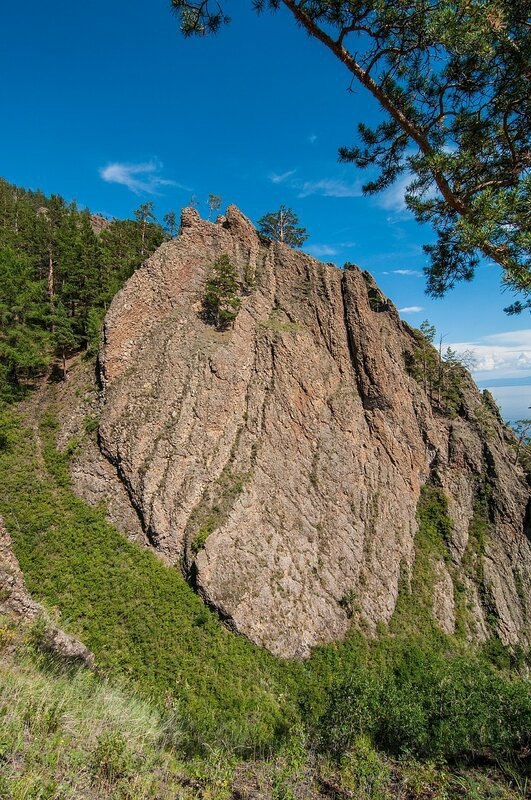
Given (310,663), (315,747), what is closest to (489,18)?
(315,747)

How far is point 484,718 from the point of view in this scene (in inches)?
445

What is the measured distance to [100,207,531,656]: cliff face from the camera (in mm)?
20359

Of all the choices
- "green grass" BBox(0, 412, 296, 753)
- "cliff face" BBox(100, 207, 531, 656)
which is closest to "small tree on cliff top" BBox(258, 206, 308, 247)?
"cliff face" BBox(100, 207, 531, 656)

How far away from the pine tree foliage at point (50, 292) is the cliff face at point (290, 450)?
747 centimetres

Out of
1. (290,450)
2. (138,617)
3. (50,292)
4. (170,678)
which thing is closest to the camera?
(170,678)

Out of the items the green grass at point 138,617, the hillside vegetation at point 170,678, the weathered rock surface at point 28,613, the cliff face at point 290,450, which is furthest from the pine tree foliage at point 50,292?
the weathered rock surface at point 28,613

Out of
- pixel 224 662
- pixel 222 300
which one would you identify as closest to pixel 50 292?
pixel 222 300

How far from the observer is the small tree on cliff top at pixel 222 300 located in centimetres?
2623

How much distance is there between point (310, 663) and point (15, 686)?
16916 mm

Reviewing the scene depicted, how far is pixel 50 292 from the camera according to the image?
35.5m

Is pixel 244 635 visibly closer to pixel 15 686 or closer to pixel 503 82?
pixel 15 686

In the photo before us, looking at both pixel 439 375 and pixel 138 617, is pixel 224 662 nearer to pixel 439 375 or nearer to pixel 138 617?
pixel 138 617

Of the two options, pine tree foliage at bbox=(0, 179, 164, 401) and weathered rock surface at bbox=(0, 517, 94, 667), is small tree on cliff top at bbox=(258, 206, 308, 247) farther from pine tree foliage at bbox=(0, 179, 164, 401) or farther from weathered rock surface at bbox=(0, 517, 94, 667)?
weathered rock surface at bbox=(0, 517, 94, 667)

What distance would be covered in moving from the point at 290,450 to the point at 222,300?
12715 millimetres
